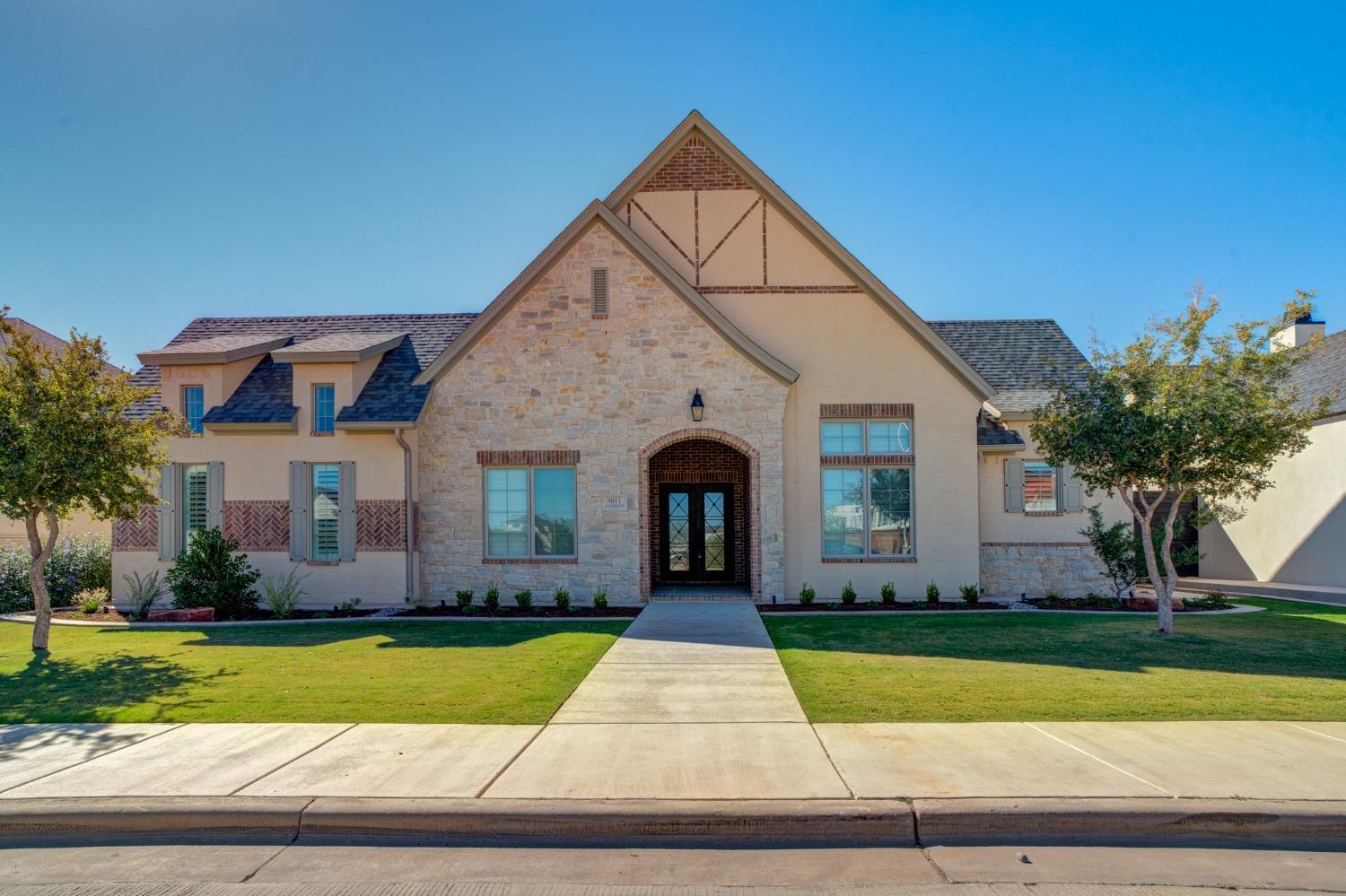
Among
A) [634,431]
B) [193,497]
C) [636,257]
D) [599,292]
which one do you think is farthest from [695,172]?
[193,497]

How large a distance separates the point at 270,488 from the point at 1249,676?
15533mm

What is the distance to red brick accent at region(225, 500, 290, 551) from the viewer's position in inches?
644

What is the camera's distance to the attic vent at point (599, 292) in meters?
15.8

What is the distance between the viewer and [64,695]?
898 centimetres

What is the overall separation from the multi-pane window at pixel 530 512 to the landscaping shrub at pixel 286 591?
354 cm

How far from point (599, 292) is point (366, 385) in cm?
491

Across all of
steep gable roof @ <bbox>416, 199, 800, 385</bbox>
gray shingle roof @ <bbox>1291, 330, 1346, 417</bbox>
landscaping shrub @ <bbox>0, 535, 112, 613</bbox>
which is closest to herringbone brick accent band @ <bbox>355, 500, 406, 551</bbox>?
steep gable roof @ <bbox>416, 199, 800, 385</bbox>

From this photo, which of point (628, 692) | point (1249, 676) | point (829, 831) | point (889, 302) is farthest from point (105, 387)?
point (1249, 676)

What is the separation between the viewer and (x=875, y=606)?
15.6 metres

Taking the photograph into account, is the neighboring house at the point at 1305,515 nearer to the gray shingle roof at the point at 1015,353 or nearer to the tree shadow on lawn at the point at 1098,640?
the gray shingle roof at the point at 1015,353

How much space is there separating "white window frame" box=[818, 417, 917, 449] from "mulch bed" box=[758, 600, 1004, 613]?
8.56 feet

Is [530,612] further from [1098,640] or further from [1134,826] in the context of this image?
[1134,826]

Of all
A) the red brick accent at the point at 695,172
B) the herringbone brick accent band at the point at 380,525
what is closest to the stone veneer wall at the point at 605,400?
the herringbone brick accent band at the point at 380,525

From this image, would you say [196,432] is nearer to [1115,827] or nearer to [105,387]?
[105,387]
